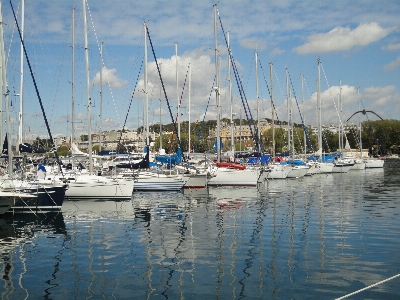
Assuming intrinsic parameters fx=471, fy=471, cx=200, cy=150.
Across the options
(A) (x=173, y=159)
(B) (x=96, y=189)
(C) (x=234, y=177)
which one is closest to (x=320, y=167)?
(C) (x=234, y=177)

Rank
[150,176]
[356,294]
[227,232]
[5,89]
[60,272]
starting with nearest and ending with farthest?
[356,294] → [60,272] → [227,232] → [5,89] → [150,176]

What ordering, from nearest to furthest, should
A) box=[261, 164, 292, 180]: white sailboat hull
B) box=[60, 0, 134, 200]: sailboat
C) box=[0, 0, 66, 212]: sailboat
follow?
box=[0, 0, 66, 212]: sailboat
box=[60, 0, 134, 200]: sailboat
box=[261, 164, 292, 180]: white sailboat hull

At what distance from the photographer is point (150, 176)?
1545 inches

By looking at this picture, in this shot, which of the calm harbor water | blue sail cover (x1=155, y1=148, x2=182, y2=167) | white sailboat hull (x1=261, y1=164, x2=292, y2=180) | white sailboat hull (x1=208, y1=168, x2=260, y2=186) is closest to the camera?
the calm harbor water

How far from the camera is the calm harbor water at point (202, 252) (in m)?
12.0

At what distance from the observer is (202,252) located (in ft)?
52.4

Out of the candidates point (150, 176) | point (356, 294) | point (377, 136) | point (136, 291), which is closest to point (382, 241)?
point (356, 294)

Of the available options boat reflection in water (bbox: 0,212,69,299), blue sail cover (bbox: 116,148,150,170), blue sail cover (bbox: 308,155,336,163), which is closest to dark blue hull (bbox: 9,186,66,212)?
boat reflection in water (bbox: 0,212,69,299)

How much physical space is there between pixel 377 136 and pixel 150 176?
405 feet

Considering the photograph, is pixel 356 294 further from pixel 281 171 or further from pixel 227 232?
pixel 281 171

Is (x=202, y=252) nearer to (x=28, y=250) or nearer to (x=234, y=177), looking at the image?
(x=28, y=250)

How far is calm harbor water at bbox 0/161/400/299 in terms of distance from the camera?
12.0m

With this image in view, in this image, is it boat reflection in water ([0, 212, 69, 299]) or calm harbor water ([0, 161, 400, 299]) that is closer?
calm harbor water ([0, 161, 400, 299])

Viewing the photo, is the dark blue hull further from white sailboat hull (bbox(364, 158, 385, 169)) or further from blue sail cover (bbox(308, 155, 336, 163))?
white sailboat hull (bbox(364, 158, 385, 169))
